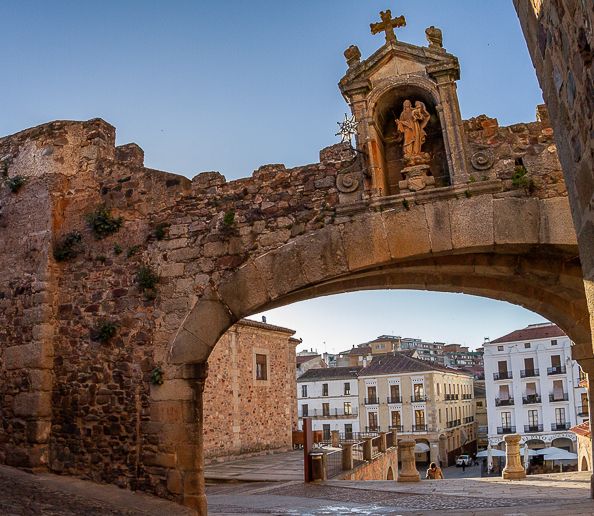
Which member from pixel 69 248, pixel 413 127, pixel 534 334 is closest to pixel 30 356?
pixel 69 248

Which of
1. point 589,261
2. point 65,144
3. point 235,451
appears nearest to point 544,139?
point 589,261

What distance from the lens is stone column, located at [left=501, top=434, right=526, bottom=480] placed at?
11.6m

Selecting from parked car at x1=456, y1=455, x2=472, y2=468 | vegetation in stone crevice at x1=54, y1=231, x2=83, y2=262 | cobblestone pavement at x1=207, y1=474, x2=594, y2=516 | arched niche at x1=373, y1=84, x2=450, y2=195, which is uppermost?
arched niche at x1=373, y1=84, x2=450, y2=195

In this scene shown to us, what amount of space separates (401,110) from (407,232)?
1.48 meters

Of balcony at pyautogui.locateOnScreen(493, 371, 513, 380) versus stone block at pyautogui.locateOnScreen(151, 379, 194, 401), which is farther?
balcony at pyautogui.locateOnScreen(493, 371, 513, 380)

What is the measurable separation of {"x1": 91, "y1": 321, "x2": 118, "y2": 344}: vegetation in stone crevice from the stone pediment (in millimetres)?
3646

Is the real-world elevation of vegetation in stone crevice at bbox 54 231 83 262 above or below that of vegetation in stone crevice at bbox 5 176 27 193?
below

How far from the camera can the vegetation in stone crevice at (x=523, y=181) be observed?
6094 millimetres

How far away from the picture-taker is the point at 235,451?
59.0 feet

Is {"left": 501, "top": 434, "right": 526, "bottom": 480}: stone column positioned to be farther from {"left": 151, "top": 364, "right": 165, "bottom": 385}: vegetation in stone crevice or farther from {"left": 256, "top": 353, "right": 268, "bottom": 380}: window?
{"left": 256, "top": 353, "right": 268, "bottom": 380}: window

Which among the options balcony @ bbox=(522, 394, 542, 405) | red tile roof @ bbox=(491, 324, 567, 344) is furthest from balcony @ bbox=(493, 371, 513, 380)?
red tile roof @ bbox=(491, 324, 567, 344)

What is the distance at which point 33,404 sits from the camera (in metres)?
7.48

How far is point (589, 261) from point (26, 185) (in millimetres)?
7161

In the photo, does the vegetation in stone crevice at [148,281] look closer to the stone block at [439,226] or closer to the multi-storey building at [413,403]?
the stone block at [439,226]
